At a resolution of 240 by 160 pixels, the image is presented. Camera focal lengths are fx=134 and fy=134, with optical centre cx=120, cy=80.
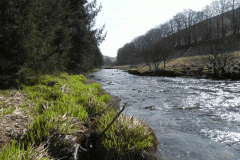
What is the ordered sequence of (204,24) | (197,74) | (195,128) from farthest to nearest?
1. (204,24)
2. (197,74)
3. (195,128)

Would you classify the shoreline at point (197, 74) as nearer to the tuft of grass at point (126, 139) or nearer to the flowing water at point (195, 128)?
the flowing water at point (195, 128)

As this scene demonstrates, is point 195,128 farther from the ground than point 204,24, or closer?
closer

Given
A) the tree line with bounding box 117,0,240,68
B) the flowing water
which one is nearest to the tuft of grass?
the flowing water

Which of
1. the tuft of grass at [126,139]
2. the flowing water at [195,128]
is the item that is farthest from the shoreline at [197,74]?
the tuft of grass at [126,139]

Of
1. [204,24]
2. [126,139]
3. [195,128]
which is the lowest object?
[195,128]

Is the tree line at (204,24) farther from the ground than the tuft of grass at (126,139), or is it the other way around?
the tree line at (204,24)

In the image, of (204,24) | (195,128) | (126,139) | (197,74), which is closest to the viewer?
(126,139)

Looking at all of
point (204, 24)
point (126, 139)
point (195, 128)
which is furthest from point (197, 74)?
point (204, 24)

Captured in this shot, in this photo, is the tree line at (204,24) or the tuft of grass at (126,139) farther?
the tree line at (204,24)

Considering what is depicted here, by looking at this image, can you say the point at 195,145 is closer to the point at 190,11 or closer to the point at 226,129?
the point at 226,129

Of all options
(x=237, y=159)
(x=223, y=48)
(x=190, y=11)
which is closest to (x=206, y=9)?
(x=190, y=11)

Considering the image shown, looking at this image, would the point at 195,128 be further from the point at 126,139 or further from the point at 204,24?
the point at 204,24

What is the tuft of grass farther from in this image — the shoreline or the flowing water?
the shoreline

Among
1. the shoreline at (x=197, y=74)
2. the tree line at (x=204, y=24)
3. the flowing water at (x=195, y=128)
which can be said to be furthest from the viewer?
the tree line at (x=204, y=24)
